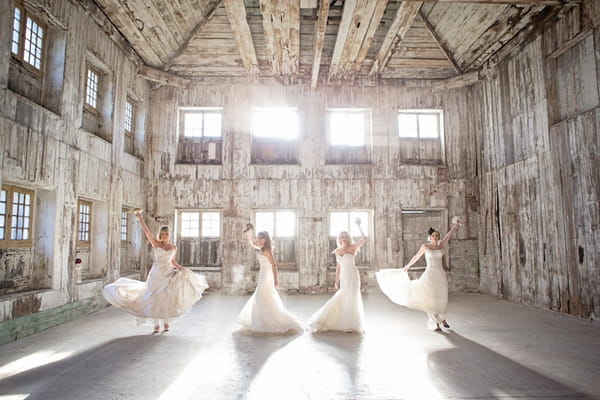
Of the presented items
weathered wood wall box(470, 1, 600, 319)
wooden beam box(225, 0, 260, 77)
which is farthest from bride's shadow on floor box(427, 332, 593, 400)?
wooden beam box(225, 0, 260, 77)

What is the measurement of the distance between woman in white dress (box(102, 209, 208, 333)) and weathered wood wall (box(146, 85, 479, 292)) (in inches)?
175

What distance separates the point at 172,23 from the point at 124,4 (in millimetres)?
1445

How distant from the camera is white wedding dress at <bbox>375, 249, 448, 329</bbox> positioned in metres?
6.16

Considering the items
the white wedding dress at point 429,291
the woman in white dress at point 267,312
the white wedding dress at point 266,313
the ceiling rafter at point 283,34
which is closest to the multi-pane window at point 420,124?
the ceiling rafter at point 283,34

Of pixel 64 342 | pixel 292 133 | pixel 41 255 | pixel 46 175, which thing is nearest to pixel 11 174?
pixel 46 175

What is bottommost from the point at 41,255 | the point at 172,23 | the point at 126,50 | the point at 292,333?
the point at 292,333

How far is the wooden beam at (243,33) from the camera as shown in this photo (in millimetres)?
7475

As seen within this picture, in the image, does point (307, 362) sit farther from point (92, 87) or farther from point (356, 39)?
point (92, 87)

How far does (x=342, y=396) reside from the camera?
3.47 metres

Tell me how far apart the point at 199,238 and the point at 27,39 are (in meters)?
6.31

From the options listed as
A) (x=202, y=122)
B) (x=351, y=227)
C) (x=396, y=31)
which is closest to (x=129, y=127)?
(x=202, y=122)

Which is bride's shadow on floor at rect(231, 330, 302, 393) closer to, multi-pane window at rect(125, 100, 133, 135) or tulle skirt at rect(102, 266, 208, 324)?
tulle skirt at rect(102, 266, 208, 324)

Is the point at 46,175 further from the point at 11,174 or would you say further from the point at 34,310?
the point at 34,310

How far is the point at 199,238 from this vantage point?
10.9 m
